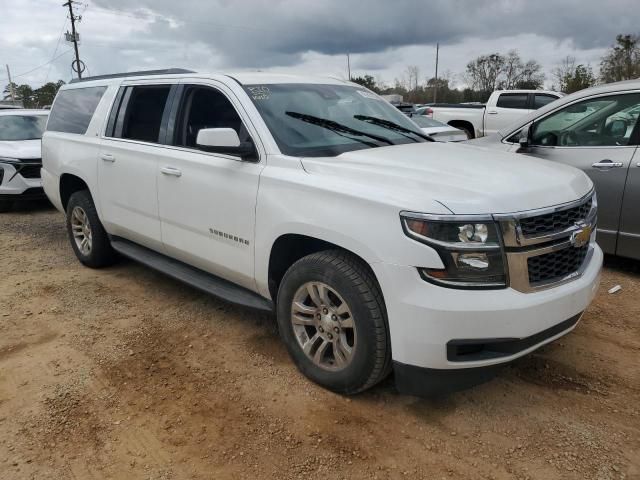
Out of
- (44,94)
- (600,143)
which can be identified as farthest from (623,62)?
(44,94)

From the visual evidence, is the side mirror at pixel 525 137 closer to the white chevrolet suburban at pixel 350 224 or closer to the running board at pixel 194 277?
the white chevrolet suburban at pixel 350 224

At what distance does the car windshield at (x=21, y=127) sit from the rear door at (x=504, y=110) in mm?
10097

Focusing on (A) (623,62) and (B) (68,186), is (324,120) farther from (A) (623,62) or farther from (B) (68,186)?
(A) (623,62)

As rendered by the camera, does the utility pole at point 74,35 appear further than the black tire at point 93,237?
Yes

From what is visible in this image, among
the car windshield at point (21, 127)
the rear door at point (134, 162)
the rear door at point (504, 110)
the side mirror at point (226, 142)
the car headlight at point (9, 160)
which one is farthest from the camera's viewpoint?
the rear door at point (504, 110)

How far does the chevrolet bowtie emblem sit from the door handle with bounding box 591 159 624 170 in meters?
2.26

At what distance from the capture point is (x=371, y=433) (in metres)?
2.83

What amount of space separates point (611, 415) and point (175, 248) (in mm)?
3107

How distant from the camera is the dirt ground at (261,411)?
261cm

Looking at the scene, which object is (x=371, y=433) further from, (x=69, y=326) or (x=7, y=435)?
(x=69, y=326)

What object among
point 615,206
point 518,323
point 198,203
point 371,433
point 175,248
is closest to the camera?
point 518,323

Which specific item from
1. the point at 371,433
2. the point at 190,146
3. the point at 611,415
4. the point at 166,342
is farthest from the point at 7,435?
the point at 611,415

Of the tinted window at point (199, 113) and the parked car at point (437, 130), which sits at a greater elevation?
the tinted window at point (199, 113)

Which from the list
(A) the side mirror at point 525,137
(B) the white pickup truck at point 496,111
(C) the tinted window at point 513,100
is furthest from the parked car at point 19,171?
(C) the tinted window at point 513,100
